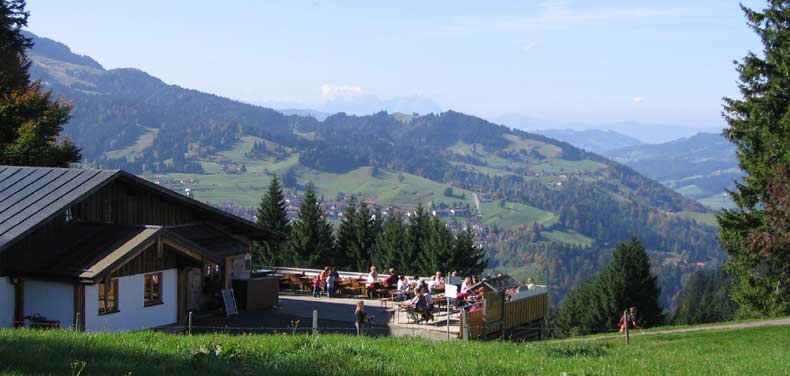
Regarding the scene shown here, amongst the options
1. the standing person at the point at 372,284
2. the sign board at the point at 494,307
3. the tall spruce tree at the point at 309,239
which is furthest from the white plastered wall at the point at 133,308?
the tall spruce tree at the point at 309,239

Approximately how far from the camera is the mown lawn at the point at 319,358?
10.6 meters

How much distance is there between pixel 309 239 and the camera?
51.9m

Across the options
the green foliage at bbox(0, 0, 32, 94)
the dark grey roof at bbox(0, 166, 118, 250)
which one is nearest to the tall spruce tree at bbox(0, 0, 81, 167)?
the green foliage at bbox(0, 0, 32, 94)

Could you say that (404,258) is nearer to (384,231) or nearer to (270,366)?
(384,231)

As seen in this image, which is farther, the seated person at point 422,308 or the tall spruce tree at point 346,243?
the tall spruce tree at point 346,243

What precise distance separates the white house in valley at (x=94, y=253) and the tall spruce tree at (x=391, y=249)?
24773 millimetres

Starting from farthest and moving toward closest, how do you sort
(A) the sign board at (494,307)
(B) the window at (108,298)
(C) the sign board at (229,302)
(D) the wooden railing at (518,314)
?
1. (C) the sign board at (229,302)
2. (A) the sign board at (494,307)
3. (D) the wooden railing at (518,314)
4. (B) the window at (108,298)

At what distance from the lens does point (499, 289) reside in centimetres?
2325

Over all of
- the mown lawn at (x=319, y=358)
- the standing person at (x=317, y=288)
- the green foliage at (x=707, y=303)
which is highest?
the mown lawn at (x=319, y=358)

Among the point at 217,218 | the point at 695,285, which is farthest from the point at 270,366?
the point at 695,285

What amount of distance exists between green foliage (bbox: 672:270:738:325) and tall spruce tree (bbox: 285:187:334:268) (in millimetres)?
23884

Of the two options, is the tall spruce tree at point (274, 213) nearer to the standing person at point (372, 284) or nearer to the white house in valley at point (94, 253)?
the standing person at point (372, 284)

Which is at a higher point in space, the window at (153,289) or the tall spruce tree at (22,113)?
the tall spruce tree at (22,113)

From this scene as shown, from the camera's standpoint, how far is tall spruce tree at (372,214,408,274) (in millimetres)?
49625
